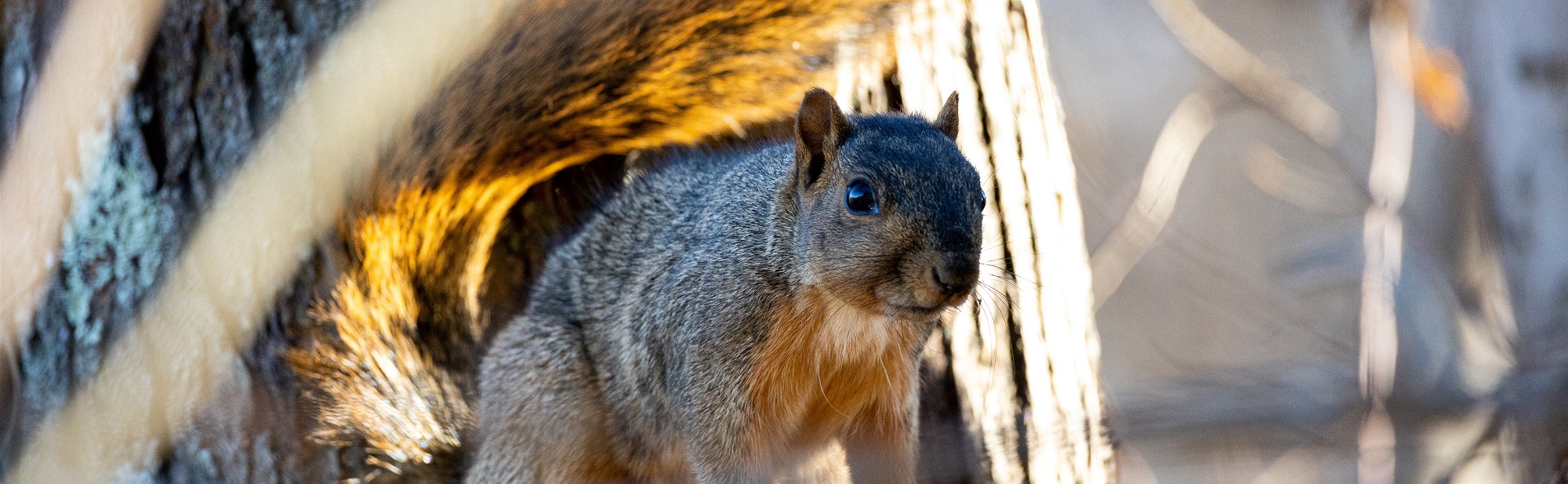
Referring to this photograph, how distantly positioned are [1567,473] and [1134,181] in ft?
5.38

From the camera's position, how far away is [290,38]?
1.25m

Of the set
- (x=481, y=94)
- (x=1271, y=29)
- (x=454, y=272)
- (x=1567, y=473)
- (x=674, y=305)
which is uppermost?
(x=1271, y=29)

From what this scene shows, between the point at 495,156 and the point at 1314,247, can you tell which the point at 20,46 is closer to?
the point at 495,156

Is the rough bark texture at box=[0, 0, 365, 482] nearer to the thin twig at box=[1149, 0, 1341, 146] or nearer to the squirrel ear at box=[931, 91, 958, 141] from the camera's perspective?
the squirrel ear at box=[931, 91, 958, 141]

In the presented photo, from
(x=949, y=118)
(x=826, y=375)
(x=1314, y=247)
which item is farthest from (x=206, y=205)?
(x=1314, y=247)

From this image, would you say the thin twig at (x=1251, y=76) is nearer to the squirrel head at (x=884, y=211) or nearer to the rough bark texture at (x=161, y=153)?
the squirrel head at (x=884, y=211)

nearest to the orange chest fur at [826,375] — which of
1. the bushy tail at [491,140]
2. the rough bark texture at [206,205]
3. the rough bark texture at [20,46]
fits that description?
the rough bark texture at [206,205]

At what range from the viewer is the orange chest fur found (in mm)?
1236

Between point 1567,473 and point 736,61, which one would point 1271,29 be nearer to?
point 736,61

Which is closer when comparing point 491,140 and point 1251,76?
point 491,140

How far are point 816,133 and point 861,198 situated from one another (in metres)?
0.13

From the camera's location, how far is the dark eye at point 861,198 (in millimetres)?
1091

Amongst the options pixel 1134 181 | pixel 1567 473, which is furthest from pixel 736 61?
pixel 1134 181

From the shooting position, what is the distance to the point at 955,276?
97cm
